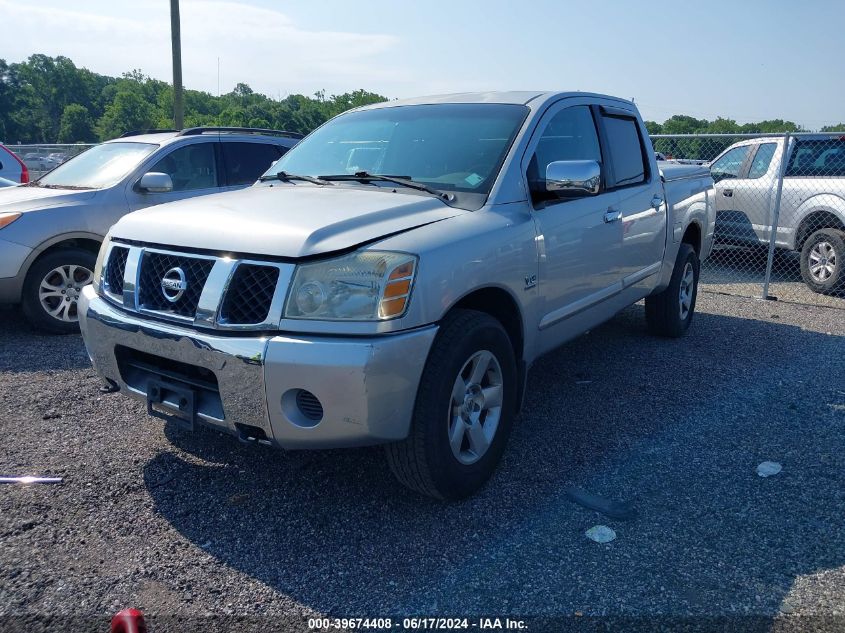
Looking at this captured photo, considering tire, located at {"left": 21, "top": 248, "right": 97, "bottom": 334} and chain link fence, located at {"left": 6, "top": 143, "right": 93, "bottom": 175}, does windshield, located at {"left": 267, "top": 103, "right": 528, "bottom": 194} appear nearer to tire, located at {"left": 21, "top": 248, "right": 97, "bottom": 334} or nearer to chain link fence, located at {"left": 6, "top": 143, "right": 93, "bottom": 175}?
tire, located at {"left": 21, "top": 248, "right": 97, "bottom": 334}

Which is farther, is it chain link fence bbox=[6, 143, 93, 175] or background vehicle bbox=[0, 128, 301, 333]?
chain link fence bbox=[6, 143, 93, 175]

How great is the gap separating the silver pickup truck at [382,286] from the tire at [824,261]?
528 centimetres

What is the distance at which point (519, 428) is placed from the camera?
4230 mm

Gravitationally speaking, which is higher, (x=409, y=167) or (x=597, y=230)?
(x=409, y=167)

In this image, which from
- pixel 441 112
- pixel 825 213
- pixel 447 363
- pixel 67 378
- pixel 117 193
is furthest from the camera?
pixel 825 213

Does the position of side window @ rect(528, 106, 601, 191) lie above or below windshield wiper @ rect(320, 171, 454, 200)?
above

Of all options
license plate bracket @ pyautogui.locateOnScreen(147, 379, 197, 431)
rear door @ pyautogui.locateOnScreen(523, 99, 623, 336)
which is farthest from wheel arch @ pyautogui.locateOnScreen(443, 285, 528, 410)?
license plate bracket @ pyautogui.locateOnScreen(147, 379, 197, 431)

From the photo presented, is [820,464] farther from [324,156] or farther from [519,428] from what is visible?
[324,156]

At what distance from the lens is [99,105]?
10956cm

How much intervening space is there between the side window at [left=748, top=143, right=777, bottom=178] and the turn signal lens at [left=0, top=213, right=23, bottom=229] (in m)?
8.85

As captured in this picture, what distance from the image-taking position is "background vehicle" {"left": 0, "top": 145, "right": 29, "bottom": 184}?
414 inches

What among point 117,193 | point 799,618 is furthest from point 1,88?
point 799,618

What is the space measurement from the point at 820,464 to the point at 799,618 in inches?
59.6

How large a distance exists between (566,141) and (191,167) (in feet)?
14.0
